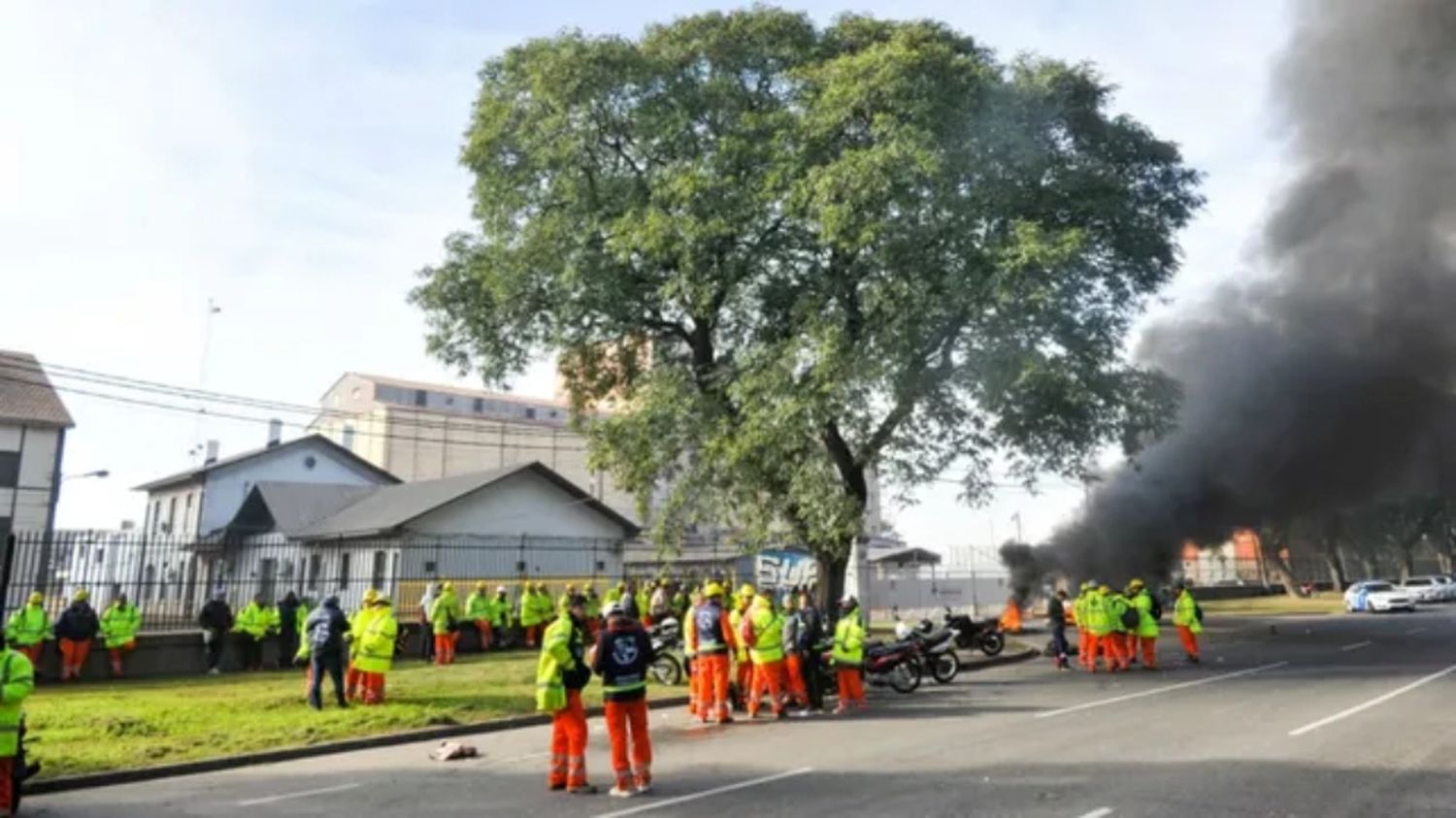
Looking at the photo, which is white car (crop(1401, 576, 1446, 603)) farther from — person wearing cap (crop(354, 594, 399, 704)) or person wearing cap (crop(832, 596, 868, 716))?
person wearing cap (crop(354, 594, 399, 704))

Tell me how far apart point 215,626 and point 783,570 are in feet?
48.7

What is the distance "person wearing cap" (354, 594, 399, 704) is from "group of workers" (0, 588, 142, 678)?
6.02 m

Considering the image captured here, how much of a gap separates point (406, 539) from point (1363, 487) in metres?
28.4

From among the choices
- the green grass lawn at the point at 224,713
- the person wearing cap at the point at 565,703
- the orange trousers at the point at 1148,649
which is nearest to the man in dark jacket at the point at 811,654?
the green grass lawn at the point at 224,713

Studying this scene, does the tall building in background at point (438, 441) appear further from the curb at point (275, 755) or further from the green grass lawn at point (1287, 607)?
the curb at point (275, 755)

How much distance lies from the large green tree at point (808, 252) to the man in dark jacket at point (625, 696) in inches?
298

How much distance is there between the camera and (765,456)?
16.6 meters

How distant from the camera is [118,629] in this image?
16016 mm

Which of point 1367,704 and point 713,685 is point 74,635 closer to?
point 713,685

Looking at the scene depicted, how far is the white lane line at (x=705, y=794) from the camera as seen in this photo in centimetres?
697

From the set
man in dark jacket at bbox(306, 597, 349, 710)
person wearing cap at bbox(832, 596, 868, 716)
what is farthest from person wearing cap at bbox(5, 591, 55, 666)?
person wearing cap at bbox(832, 596, 868, 716)

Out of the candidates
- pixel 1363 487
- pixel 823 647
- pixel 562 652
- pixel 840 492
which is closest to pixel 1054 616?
pixel 840 492

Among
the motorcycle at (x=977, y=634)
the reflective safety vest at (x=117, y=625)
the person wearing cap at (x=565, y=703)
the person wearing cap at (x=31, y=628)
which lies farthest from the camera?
the motorcycle at (x=977, y=634)

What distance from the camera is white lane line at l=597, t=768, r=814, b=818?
6.97m
